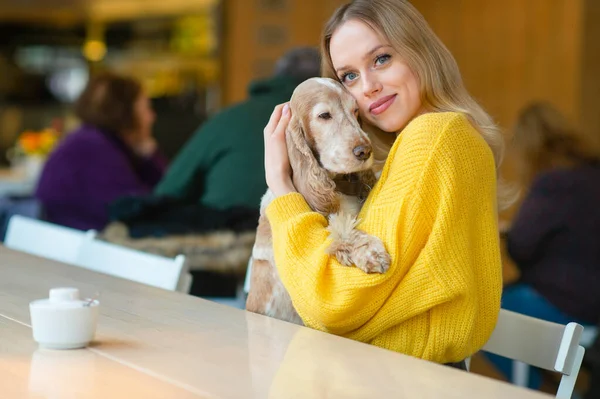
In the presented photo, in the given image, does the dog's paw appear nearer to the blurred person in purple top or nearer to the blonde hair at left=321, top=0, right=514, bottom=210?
the blonde hair at left=321, top=0, right=514, bottom=210

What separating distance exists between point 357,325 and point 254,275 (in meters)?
0.24

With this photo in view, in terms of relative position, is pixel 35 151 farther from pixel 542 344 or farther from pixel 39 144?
pixel 542 344

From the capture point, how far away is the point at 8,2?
26.7 feet

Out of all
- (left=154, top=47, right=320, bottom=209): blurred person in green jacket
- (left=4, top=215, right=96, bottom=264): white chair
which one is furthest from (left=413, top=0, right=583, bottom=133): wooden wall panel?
(left=4, top=215, right=96, bottom=264): white chair

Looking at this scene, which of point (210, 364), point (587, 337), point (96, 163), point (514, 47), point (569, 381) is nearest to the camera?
point (210, 364)

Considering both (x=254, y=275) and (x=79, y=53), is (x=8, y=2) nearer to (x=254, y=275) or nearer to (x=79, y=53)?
(x=79, y=53)

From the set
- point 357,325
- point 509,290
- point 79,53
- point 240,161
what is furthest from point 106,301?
point 79,53

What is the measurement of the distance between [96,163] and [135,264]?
2227mm

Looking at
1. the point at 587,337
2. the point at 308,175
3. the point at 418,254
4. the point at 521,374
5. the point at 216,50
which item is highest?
the point at 216,50

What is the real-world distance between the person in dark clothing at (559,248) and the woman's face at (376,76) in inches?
78.9

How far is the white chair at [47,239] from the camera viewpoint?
2411 millimetres

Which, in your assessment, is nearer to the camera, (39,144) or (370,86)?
(370,86)

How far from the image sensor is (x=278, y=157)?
156 centimetres

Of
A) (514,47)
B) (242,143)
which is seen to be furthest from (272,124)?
(514,47)
